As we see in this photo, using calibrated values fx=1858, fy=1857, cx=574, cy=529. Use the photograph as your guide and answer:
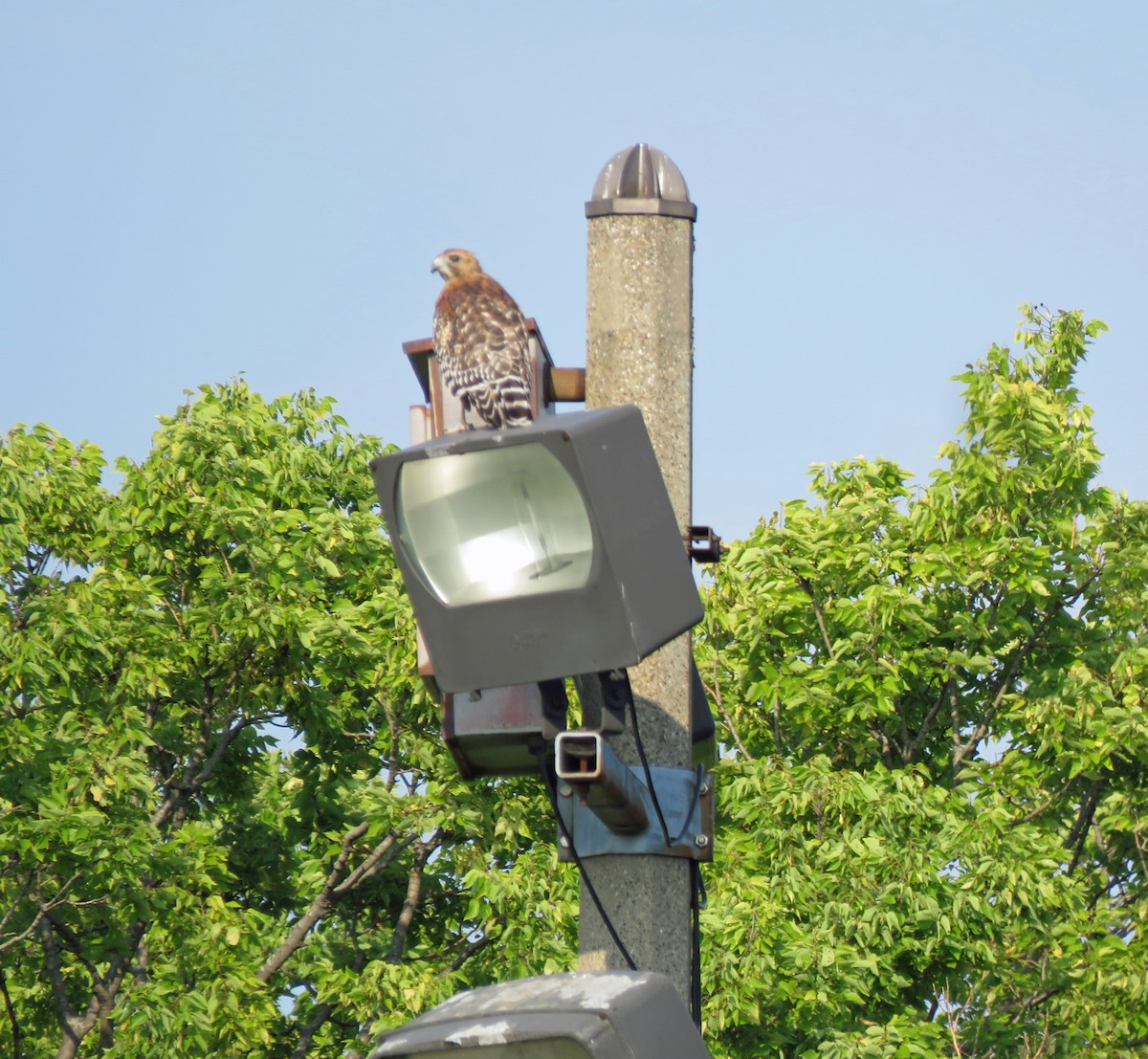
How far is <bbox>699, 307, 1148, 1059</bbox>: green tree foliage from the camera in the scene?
1470 cm

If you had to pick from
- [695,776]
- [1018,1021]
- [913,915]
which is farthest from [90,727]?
[695,776]

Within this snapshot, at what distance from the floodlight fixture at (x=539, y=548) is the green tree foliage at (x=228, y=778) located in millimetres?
11740

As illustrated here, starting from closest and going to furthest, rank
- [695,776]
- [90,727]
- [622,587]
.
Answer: [622,587], [695,776], [90,727]

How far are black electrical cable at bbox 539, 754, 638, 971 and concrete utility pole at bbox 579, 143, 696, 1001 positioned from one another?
0.30ft

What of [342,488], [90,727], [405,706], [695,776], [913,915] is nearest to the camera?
[695,776]

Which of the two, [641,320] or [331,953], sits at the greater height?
[641,320]

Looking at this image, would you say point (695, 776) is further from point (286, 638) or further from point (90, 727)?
point (286, 638)

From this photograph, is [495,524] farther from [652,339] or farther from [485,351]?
[485,351]

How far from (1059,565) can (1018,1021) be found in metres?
4.37

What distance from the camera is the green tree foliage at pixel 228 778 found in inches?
602

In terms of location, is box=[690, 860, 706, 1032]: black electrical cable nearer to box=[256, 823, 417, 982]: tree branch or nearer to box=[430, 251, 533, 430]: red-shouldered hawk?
box=[430, 251, 533, 430]: red-shouldered hawk

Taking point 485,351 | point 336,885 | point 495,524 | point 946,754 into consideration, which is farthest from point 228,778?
point 495,524

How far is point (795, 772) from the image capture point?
51.0 ft

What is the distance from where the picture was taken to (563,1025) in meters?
2.69
